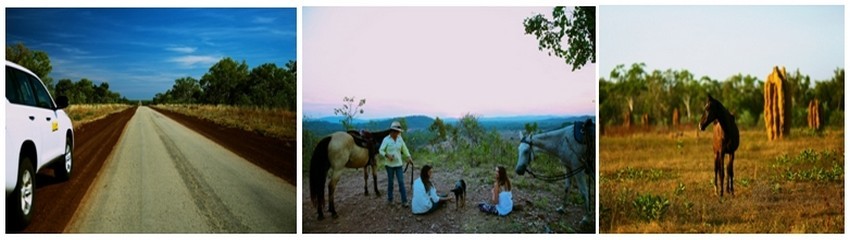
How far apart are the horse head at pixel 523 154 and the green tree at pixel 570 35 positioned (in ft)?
2.91

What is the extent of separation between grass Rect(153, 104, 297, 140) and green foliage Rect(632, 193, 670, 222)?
3544 mm

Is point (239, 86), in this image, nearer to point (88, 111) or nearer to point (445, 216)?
point (88, 111)

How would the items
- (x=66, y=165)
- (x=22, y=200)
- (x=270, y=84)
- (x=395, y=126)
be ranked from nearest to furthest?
(x=22, y=200), (x=66, y=165), (x=270, y=84), (x=395, y=126)

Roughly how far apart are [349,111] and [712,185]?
3785 mm

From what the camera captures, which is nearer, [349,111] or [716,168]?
[349,111]

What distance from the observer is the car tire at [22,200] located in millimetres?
9484

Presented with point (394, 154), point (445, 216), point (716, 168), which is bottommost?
point (445, 216)

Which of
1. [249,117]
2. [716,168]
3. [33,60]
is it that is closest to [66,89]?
[33,60]

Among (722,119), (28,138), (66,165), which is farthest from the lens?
(722,119)

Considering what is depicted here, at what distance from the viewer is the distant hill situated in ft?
33.3

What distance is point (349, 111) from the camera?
33.6 feet

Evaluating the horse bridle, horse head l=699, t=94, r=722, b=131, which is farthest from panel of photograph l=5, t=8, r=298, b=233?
horse head l=699, t=94, r=722, b=131

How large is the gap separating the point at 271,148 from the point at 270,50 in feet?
3.26

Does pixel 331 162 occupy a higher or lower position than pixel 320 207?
higher
